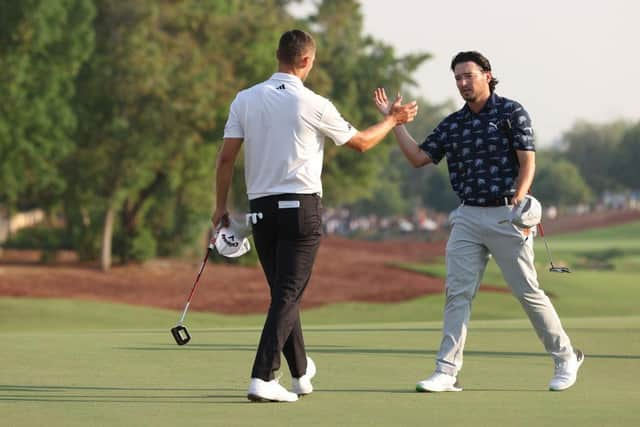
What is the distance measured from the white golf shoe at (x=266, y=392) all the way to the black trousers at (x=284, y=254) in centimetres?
6

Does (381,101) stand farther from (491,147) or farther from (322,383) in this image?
(322,383)

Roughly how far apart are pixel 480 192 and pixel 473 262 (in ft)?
1.54

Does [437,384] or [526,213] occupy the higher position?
[526,213]

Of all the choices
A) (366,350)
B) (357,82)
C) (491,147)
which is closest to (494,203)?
(491,147)

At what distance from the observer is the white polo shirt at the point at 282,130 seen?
8.06 metres

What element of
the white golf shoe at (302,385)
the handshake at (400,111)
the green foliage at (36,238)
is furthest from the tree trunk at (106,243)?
the white golf shoe at (302,385)

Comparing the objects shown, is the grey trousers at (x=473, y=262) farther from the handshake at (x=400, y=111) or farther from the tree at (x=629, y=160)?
the tree at (x=629, y=160)

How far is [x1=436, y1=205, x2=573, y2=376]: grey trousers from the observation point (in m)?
8.72

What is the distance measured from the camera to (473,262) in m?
8.80

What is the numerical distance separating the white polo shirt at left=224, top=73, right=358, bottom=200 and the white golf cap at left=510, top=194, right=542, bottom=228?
1.34 meters

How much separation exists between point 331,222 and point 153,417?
111009 millimetres

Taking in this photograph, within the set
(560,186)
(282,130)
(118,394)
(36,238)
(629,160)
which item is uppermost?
(282,130)

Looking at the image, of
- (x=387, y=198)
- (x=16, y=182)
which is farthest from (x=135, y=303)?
(x=387, y=198)

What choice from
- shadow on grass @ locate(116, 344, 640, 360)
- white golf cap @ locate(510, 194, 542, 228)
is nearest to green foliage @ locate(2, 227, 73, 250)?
shadow on grass @ locate(116, 344, 640, 360)
